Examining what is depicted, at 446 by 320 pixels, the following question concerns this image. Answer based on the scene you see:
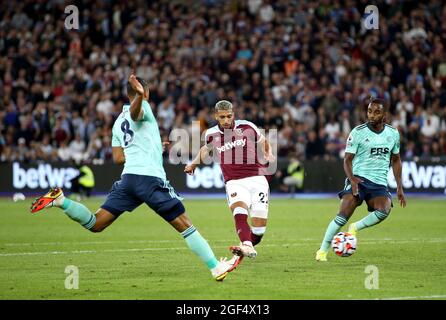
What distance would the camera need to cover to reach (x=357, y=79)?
1218 inches

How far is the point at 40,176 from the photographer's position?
29797 mm

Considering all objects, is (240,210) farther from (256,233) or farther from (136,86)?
(136,86)

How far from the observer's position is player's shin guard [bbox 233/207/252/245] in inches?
495

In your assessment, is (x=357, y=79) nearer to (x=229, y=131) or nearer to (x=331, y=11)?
(x=331, y=11)

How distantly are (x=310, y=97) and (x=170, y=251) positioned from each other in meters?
16.7

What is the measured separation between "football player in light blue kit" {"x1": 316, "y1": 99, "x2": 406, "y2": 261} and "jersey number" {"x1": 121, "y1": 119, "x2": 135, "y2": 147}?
3719mm

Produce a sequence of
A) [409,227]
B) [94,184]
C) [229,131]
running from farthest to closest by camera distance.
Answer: [94,184] < [409,227] < [229,131]

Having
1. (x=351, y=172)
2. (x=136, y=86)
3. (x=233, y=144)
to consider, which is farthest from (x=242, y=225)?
(x=136, y=86)

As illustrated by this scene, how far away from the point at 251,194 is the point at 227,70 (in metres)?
19.6

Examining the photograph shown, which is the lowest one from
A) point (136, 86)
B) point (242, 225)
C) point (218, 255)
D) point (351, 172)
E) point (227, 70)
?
point (218, 255)

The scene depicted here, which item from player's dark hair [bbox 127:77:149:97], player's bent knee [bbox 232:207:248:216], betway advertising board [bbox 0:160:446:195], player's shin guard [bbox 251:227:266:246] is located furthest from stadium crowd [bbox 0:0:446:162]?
player's dark hair [bbox 127:77:149:97]

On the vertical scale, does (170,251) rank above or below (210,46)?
below

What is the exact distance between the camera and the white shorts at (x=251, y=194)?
13.2 metres
